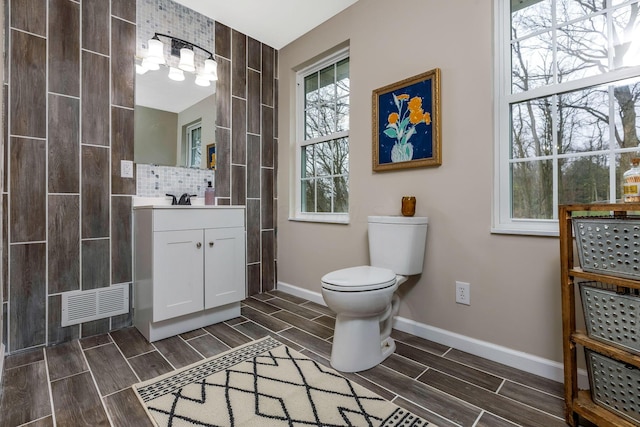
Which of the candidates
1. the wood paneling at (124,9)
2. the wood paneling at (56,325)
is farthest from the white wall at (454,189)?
the wood paneling at (56,325)

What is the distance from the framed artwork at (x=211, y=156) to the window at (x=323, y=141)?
0.78 m

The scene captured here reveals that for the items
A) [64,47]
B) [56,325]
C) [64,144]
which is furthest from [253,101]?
[56,325]

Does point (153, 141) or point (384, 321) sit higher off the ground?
point (153, 141)

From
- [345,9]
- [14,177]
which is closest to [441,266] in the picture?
[345,9]

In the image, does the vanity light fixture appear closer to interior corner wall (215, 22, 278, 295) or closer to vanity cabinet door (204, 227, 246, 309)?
interior corner wall (215, 22, 278, 295)

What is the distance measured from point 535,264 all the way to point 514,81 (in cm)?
98

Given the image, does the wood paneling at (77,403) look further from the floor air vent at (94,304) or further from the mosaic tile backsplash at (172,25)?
the mosaic tile backsplash at (172,25)

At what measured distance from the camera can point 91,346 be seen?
1.84 m

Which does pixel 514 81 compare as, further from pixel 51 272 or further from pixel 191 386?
pixel 51 272

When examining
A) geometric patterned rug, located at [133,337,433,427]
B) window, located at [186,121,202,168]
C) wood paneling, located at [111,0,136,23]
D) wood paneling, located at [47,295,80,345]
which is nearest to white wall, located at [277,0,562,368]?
geometric patterned rug, located at [133,337,433,427]

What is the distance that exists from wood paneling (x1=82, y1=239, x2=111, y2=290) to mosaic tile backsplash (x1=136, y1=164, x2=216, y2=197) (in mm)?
431

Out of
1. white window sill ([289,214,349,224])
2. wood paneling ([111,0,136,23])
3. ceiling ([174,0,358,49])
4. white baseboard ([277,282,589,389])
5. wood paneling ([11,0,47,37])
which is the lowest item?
white baseboard ([277,282,589,389])

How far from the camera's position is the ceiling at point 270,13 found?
238 cm

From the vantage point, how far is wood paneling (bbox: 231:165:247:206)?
2740 mm
